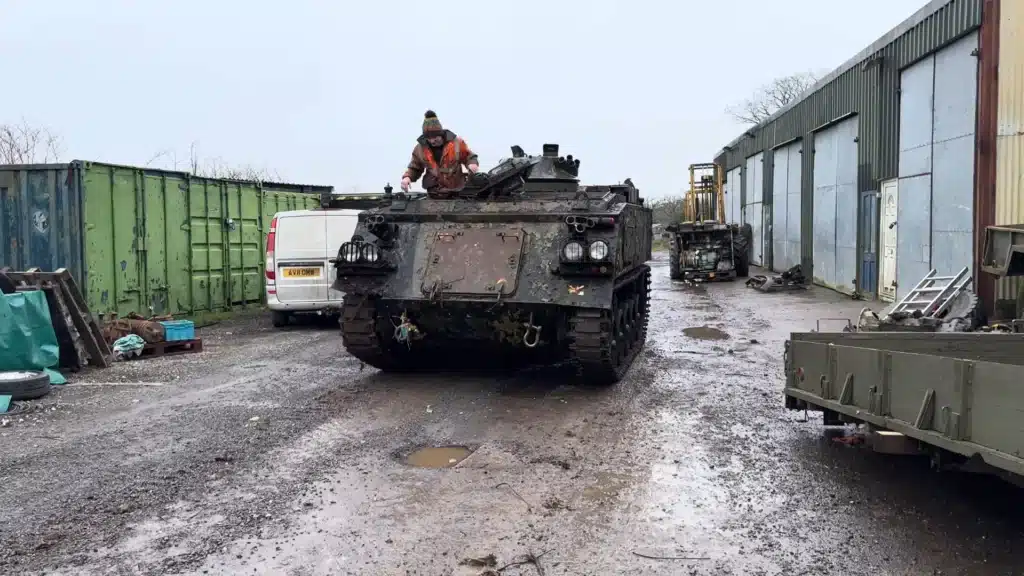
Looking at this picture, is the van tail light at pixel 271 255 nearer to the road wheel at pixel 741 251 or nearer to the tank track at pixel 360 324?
the tank track at pixel 360 324

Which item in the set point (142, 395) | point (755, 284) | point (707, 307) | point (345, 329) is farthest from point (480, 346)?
point (755, 284)

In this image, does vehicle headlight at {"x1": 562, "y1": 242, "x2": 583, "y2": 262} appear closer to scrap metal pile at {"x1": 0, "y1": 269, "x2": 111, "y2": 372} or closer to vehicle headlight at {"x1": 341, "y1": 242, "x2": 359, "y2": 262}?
vehicle headlight at {"x1": 341, "y1": 242, "x2": 359, "y2": 262}

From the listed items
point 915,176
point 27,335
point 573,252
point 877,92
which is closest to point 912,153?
point 915,176

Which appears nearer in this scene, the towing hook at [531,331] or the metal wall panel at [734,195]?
the towing hook at [531,331]

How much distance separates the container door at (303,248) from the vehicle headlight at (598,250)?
6.39 metres

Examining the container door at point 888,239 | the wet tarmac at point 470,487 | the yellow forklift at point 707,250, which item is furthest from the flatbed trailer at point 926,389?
the yellow forklift at point 707,250

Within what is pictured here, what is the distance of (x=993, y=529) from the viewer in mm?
4219

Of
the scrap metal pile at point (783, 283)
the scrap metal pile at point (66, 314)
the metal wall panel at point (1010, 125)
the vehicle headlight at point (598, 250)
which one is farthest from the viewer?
the scrap metal pile at point (783, 283)

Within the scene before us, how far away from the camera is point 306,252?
12.8m

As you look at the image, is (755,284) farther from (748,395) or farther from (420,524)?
(420,524)

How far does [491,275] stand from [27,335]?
15.4 feet

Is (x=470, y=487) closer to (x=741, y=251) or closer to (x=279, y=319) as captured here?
(x=279, y=319)

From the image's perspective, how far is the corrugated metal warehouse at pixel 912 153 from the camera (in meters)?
11.6

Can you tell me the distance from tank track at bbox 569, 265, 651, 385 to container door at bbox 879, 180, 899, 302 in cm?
827
